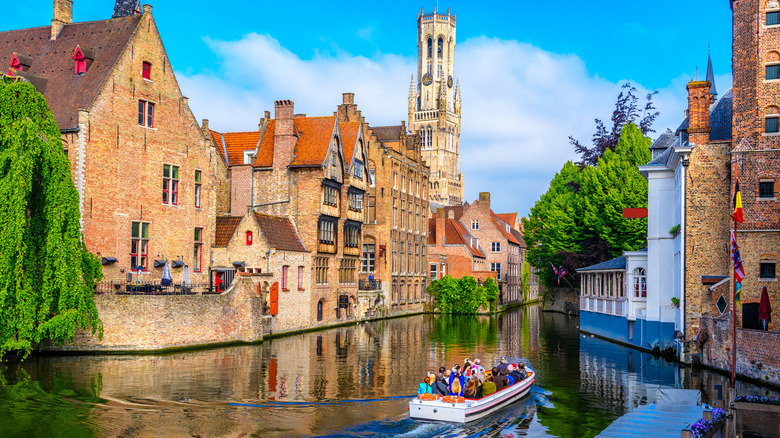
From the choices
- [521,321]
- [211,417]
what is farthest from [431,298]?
[211,417]

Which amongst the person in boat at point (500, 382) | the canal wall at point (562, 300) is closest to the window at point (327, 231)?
the person in boat at point (500, 382)

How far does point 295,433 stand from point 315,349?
61.3 ft

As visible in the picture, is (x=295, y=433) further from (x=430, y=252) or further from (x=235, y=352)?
(x=430, y=252)

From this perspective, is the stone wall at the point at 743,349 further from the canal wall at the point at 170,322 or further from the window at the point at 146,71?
the window at the point at 146,71

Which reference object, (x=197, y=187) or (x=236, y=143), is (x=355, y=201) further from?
(x=197, y=187)

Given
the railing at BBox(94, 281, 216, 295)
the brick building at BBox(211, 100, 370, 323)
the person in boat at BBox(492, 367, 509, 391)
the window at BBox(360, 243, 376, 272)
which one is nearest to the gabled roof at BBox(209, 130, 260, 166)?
the brick building at BBox(211, 100, 370, 323)

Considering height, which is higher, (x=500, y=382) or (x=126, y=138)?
(x=126, y=138)

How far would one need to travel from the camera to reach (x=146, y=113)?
3972 cm

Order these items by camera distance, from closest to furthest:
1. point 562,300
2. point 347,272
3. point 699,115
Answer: point 699,115, point 347,272, point 562,300

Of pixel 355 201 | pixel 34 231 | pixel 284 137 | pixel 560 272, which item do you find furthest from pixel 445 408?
pixel 560 272

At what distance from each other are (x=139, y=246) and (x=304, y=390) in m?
18.7

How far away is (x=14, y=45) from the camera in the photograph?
43.0 meters

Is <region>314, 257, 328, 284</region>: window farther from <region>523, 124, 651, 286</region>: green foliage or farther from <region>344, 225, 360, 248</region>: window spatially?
<region>523, 124, 651, 286</region>: green foliage

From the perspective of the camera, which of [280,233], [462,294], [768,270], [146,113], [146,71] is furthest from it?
[462,294]
